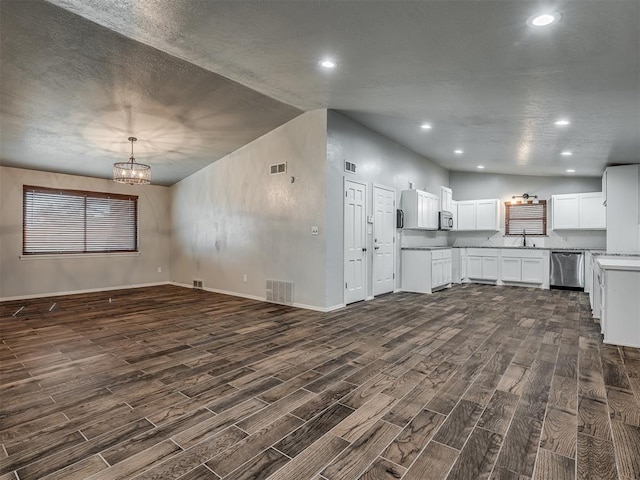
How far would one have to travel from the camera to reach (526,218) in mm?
8727

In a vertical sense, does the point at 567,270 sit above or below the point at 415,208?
below

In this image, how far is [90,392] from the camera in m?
2.61

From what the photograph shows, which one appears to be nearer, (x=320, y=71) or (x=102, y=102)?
(x=320, y=71)

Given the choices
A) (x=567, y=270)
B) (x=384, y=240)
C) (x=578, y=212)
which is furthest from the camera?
(x=578, y=212)

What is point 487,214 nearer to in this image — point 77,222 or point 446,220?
point 446,220

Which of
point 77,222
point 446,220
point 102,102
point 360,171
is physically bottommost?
point 77,222

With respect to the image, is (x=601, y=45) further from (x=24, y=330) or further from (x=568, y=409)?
(x=24, y=330)

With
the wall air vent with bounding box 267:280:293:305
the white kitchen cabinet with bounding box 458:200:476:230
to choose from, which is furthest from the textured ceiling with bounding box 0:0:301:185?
the white kitchen cabinet with bounding box 458:200:476:230

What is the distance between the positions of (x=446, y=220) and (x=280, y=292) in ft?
15.1

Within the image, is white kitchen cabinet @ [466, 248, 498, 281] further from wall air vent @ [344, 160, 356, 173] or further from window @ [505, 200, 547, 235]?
wall air vent @ [344, 160, 356, 173]

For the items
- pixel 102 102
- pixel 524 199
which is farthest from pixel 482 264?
pixel 102 102

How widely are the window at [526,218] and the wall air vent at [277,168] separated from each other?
619 cm

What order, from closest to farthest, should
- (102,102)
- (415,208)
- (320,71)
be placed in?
(320,71), (102,102), (415,208)

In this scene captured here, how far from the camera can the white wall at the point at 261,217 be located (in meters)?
5.42
